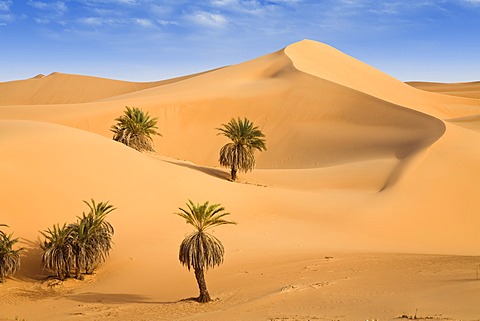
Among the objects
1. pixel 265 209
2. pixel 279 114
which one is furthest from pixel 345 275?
pixel 279 114

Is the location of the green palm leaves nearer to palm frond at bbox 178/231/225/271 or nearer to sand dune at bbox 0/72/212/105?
palm frond at bbox 178/231/225/271

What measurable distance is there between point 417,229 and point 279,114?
2943cm

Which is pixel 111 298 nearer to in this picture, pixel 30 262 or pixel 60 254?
pixel 60 254

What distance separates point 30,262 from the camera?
1716cm

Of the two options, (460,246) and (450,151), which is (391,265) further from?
(450,151)

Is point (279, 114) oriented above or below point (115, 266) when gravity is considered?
above

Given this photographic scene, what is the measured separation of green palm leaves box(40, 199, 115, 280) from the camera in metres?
16.1

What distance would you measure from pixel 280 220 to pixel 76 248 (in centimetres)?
915

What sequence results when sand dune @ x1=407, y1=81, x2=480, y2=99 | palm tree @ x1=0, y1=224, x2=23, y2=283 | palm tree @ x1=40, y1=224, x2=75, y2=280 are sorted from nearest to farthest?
palm tree @ x1=0, y1=224, x2=23, y2=283, palm tree @ x1=40, y1=224, x2=75, y2=280, sand dune @ x1=407, y1=81, x2=480, y2=99

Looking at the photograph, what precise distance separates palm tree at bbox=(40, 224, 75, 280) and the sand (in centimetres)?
45

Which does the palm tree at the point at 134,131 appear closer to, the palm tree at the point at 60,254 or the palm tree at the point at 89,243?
the palm tree at the point at 89,243

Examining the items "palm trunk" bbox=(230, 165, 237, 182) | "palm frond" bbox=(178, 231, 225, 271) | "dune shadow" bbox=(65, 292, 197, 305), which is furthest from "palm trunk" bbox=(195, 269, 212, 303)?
"palm trunk" bbox=(230, 165, 237, 182)

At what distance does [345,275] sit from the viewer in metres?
14.4

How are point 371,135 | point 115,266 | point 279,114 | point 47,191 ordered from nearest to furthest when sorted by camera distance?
point 115,266, point 47,191, point 371,135, point 279,114
